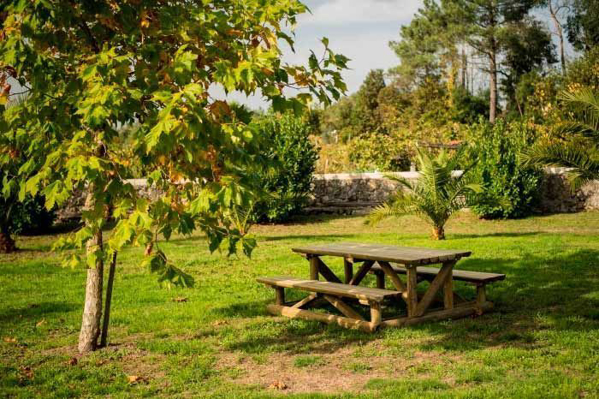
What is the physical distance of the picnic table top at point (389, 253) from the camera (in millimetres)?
7054

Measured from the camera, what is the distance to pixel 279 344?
6742 millimetres

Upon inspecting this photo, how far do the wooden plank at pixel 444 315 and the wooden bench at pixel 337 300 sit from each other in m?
0.23

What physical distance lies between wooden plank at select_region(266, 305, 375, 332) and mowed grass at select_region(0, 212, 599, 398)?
0.35 feet

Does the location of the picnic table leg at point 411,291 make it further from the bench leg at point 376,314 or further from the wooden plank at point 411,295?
the bench leg at point 376,314

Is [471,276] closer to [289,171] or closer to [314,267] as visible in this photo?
[314,267]

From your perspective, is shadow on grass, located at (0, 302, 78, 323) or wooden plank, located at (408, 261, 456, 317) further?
shadow on grass, located at (0, 302, 78, 323)

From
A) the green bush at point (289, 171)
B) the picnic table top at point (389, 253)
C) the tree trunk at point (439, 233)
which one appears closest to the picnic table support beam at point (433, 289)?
the picnic table top at point (389, 253)

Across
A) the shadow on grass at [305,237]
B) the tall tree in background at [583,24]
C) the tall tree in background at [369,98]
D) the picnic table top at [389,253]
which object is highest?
the tall tree in background at [583,24]

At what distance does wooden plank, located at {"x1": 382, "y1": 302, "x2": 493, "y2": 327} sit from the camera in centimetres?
718

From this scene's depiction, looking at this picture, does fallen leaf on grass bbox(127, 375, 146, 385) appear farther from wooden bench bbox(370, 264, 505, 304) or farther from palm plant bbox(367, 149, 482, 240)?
palm plant bbox(367, 149, 482, 240)

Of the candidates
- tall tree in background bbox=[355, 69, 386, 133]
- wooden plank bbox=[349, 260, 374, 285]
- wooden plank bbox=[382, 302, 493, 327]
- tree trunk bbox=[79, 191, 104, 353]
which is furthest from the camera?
tall tree in background bbox=[355, 69, 386, 133]

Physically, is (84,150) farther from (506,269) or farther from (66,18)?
(506,269)

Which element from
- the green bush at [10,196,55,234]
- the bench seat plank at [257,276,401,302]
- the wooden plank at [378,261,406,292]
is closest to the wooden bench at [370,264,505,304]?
the wooden plank at [378,261,406,292]

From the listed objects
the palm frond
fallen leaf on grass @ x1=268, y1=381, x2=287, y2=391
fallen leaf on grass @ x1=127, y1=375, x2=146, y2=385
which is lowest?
fallen leaf on grass @ x1=268, y1=381, x2=287, y2=391
